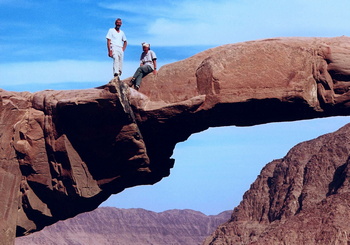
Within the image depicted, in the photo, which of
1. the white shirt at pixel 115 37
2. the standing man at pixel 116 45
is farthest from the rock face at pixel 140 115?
the white shirt at pixel 115 37

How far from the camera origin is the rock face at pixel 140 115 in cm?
1880

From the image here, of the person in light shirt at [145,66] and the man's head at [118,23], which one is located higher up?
the man's head at [118,23]

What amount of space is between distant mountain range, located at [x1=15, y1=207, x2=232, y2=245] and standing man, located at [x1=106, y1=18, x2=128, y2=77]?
106 metres

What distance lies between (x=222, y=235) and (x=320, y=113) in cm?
5973

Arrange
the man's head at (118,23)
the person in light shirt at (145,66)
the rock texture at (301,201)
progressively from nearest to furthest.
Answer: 1. the man's head at (118,23)
2. the person in light shirt at (145,66)
3. the rock texture at (301,201)

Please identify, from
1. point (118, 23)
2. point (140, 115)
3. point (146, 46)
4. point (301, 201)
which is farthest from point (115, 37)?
point (301, 201)

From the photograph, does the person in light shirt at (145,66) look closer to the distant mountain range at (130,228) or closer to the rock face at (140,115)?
the rock face at (140,115)

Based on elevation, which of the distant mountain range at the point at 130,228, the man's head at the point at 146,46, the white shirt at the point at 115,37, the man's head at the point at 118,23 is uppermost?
the man's head at the point at 118,23

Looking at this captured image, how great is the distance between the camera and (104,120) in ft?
67.6

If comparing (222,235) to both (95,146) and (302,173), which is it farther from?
(95,146)

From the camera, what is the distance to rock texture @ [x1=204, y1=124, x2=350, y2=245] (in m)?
61.1

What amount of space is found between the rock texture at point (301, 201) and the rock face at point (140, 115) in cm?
4075

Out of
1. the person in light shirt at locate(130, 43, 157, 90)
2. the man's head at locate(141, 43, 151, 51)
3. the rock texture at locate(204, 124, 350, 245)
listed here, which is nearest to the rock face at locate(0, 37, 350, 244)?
the person in light shirt at locate(130, 43, 157, 90)

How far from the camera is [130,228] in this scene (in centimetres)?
13612
